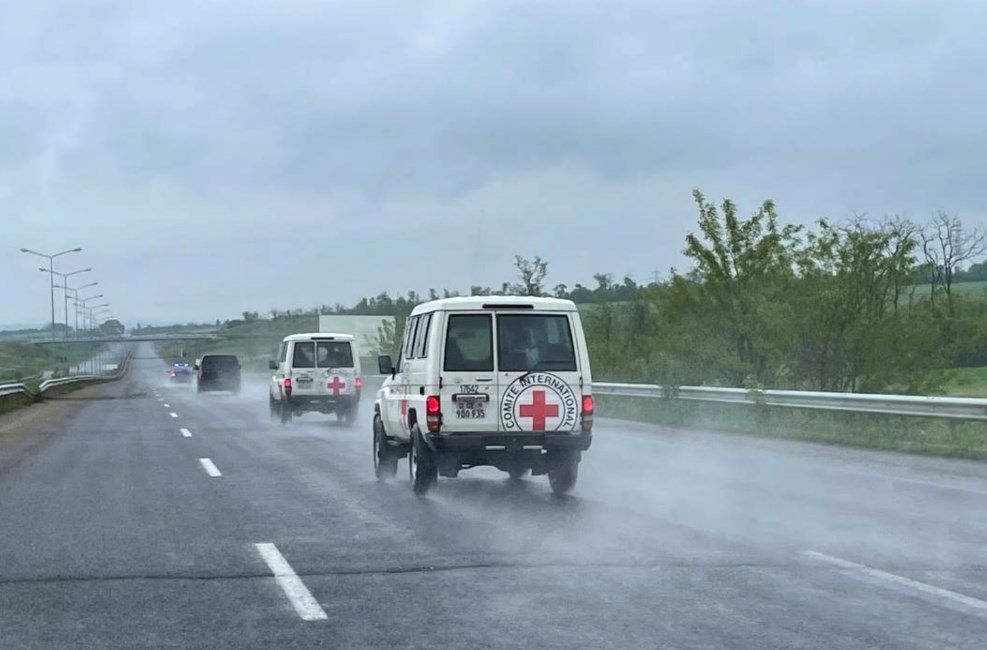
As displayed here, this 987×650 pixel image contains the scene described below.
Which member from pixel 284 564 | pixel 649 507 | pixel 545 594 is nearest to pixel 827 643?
pixel 545 594

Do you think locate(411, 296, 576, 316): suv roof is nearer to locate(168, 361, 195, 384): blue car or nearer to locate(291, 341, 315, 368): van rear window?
locate(291, 341, 315, 368): van rear window

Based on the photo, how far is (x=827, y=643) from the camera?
19.5 feet

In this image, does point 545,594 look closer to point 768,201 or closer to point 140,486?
point 140,486

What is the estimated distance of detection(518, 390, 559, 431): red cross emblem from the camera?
12.0 metres

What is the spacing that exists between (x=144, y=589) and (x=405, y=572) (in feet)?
5.46

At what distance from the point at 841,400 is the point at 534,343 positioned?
27.8ft

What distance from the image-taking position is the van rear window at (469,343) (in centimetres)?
1205

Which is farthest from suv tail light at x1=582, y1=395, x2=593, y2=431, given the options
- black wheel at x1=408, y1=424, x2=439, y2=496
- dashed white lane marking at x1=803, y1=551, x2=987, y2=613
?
dashed white lane marking at x1=803, y1=551, x2=987, y2=613

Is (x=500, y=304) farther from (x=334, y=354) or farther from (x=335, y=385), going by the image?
(x=334, y=354)

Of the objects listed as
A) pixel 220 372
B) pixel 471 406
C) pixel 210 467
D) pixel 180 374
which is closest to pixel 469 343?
pixel 471 406

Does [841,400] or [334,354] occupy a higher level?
[334,354]

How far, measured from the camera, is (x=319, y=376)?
26.3 metres

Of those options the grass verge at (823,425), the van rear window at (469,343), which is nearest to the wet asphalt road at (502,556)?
the van rear window at (469,343)

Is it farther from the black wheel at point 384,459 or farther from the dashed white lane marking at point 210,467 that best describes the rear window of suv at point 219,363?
the black wheel at point 384,459
